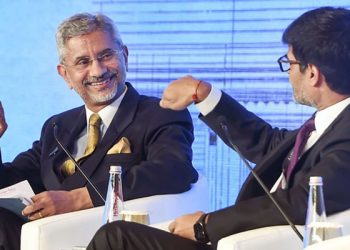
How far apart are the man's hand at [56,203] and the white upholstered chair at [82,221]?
11 cm

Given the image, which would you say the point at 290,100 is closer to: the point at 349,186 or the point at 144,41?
the point at 144,41

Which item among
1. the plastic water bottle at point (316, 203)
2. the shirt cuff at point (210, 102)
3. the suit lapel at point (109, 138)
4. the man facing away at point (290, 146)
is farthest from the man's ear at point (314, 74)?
the suit lapel at point (109, 138)

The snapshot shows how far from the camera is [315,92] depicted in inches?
106

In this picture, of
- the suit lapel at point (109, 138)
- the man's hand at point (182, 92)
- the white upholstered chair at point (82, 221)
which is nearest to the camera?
the man's hand at point (182, 92)

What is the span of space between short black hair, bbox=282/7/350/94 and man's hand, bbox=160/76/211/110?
34 cm

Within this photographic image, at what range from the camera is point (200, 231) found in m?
2.57

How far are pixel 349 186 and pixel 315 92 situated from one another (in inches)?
13.5

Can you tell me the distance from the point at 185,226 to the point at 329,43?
2.25 feet

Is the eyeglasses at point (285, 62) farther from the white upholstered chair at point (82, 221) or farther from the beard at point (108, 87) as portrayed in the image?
the beard at point (108, 87)

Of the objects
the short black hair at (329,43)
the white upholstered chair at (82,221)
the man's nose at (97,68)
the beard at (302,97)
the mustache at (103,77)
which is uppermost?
the short black hair at (329,43)

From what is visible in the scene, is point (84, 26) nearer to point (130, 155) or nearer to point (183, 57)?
point (130, 155)

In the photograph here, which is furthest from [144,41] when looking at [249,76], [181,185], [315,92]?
[315,92]

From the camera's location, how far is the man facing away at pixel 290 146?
2.50 meters

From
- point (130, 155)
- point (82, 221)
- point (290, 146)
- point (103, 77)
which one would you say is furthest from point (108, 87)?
point (290, 146)
